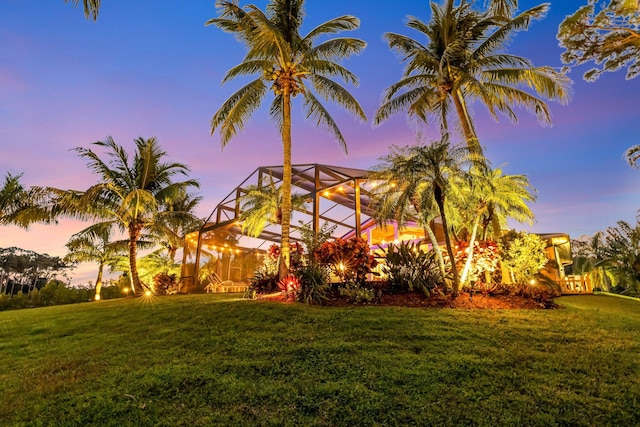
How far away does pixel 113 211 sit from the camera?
48.5 ft

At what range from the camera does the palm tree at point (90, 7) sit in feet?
9.81

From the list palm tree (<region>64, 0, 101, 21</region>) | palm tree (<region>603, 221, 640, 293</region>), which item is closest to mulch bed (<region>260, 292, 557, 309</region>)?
palm tree (<region>64, 0, 101, 21</region>)

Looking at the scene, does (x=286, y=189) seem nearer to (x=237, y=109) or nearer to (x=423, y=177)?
(x=237, y=109)

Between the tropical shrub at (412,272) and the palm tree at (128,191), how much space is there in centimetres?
983

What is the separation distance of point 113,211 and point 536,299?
633 inches

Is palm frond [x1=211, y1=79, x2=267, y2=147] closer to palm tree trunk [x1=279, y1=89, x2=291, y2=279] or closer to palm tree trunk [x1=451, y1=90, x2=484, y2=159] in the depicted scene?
palm tree trunk [x1=279, y1=89, x2=291, y2=279]

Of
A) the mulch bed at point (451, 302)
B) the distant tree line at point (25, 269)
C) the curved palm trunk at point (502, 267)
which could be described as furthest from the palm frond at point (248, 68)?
the distant tree line at point (25, 269)

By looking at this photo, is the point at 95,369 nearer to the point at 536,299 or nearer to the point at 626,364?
the point at 626,364

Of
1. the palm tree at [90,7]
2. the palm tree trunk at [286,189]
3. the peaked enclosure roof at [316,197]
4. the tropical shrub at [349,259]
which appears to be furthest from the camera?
the peaked enclosure roof at [316,197]

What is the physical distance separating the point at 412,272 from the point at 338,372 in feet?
17.6

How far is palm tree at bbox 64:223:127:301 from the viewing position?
52.4ft

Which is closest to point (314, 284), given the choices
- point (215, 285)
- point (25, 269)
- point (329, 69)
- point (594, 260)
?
point (329, 69)

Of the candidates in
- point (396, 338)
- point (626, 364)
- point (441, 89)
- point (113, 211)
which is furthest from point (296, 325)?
point (113, 211)

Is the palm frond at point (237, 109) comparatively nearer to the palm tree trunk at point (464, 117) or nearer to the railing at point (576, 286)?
the palm tree trunk at point (464, 117)
